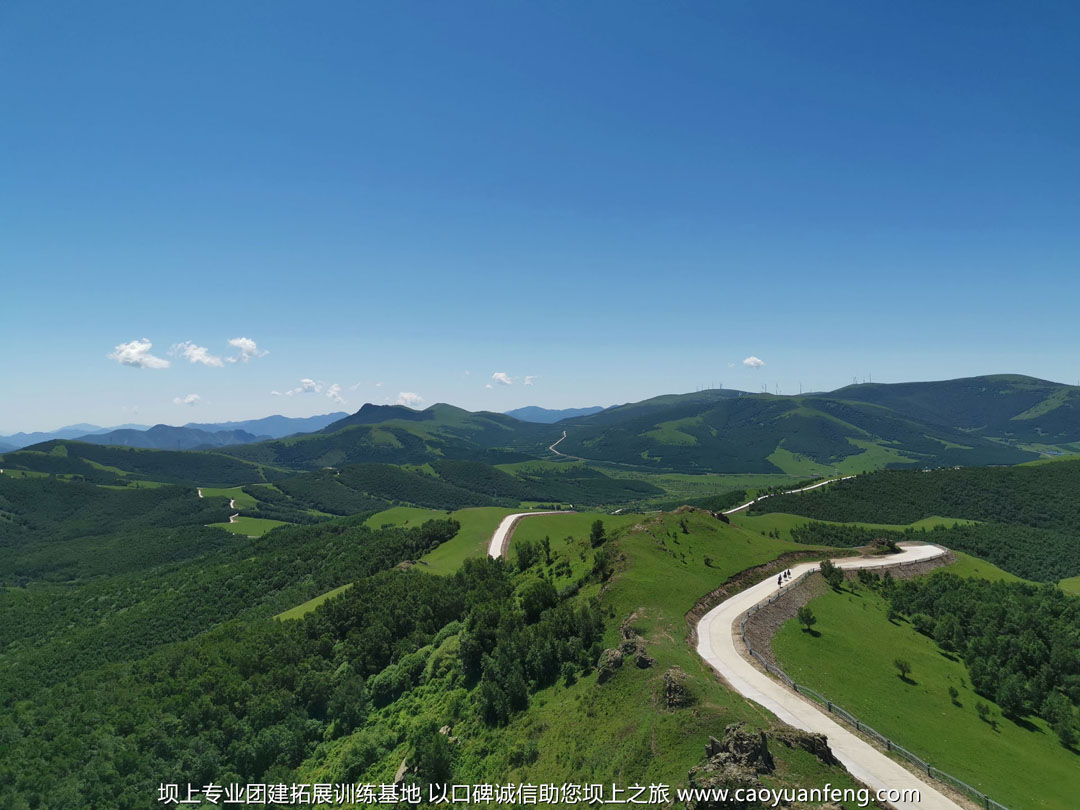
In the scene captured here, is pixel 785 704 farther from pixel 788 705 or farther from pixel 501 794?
pixel 501 794

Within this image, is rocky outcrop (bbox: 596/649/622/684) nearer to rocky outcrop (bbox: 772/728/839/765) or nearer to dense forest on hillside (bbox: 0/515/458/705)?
rocky outcrop (bbox: 772/728/839/765)

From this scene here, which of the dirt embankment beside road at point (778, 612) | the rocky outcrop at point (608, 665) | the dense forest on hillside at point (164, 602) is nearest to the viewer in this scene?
the rocky outcrop at point (608, 665)

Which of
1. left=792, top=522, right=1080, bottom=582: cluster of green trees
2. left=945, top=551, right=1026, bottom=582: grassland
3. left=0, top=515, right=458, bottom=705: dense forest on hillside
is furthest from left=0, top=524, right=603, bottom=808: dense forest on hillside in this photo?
left=792, top=522, right=1080, bottom=582: cluster of green trees

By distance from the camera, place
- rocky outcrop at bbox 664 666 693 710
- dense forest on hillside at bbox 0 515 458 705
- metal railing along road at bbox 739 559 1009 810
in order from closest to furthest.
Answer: metal railing along road at bbox 739 559 1009 810 < rocky outcrop at bbox 664 666 693 710 < dense forest on hillside at bbox 0 515 458 705

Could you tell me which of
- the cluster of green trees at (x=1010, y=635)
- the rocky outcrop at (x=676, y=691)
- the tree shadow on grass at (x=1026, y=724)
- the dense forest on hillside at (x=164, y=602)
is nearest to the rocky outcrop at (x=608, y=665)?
the rocky outcrop at (x=676, y=691)

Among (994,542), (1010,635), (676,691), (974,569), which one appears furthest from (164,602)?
(994,542)

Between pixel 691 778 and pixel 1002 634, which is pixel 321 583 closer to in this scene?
pixel 691 778

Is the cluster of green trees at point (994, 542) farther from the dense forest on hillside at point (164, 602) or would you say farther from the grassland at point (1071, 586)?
the dense forest on hillside at point (164, 602)
